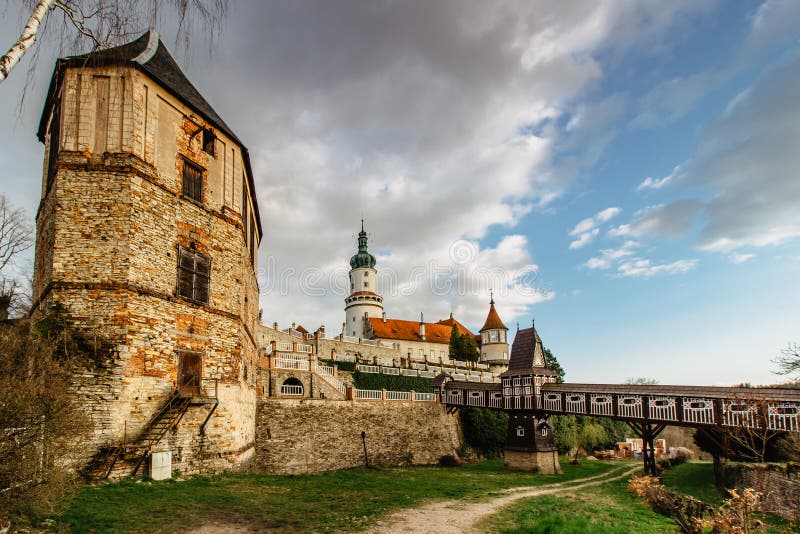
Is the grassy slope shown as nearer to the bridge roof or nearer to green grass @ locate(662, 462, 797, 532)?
green grass @ locate(662, 462, 797, 532)

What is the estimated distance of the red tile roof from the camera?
6291cm

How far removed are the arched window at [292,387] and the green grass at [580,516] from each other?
13.2 m

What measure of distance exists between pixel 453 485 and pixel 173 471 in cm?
964

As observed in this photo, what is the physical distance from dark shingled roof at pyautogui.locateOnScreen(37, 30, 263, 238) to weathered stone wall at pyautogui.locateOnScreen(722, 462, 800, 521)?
2151cm

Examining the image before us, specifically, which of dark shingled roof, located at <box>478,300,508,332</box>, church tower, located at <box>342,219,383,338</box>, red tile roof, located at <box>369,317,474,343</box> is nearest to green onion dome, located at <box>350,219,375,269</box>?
church tower, located at <box>342,219,383,338</box>

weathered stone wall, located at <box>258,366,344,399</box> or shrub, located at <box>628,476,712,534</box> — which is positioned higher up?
weathered stone wall, located at <box>258,366,344,399</box>

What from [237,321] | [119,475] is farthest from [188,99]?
[119,475]

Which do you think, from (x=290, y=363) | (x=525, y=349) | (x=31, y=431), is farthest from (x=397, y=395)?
(x=31, y=431)

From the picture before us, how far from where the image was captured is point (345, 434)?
24.3 meters

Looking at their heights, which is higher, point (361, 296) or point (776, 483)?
point (361, 296)

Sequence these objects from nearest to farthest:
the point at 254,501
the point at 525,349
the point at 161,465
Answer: the point at 254,501 < the point at 161,465 < the point at 525,349

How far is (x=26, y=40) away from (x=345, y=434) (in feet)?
68.7

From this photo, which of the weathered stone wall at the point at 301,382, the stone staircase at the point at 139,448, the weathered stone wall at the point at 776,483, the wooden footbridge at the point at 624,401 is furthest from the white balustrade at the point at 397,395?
the weathered stone wall at the point at 776,483

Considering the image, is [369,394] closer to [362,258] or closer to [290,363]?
[290,363]
